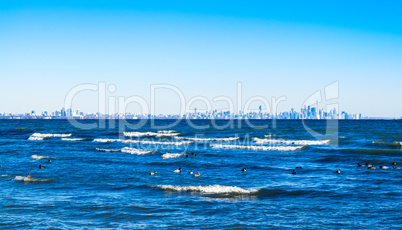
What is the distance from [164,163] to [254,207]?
14807 millimetres

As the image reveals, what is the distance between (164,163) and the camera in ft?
95.5

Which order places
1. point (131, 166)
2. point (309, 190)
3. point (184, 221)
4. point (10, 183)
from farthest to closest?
point (131, 166) < point (10, 183) < point (309, 190) < point (184, 221)

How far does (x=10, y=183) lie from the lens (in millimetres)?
19766

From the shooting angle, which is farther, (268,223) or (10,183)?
(10,183)

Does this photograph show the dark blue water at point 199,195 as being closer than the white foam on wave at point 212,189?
Yes

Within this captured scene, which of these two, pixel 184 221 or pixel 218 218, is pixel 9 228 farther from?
pixel 218 218

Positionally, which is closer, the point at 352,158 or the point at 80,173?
the point at 80,173

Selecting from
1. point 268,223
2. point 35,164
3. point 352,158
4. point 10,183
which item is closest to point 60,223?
point 268,223

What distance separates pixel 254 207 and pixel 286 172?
9.68 meters

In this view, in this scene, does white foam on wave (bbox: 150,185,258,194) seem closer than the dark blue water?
No

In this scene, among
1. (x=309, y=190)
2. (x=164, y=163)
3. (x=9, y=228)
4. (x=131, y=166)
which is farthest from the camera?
(x=164, y=163)

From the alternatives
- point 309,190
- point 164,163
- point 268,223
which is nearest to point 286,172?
point 309,190

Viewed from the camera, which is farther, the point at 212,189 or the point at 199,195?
the point at 212,189

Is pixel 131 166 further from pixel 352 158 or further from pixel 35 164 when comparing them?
pixel 352 158
